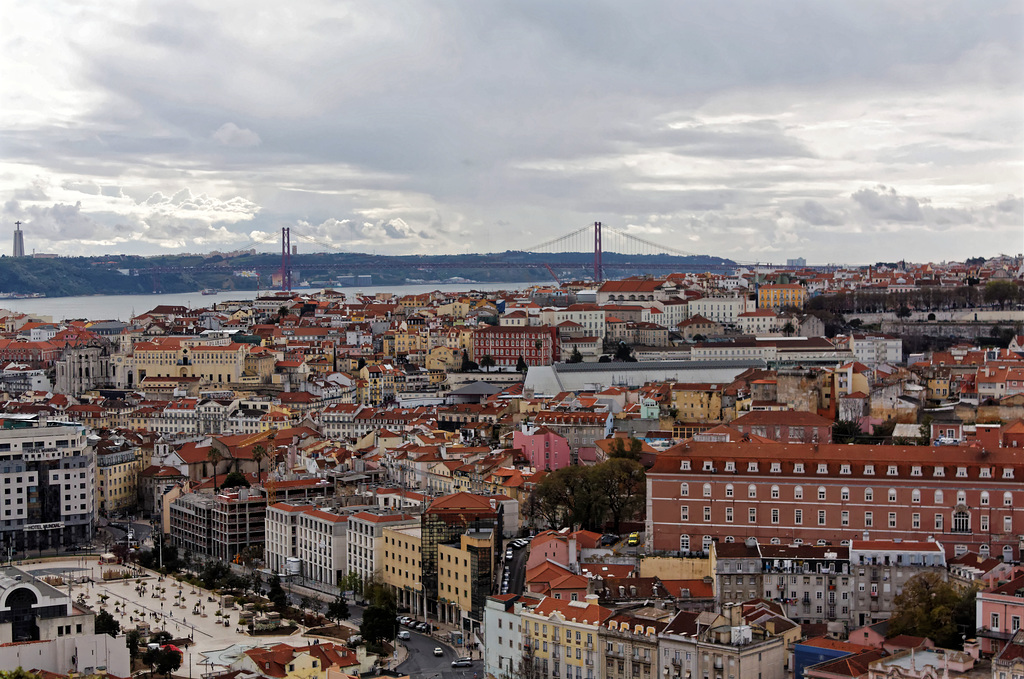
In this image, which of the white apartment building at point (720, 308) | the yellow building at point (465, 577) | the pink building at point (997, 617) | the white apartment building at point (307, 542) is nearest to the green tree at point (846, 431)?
the yellow building at point (465, 577)

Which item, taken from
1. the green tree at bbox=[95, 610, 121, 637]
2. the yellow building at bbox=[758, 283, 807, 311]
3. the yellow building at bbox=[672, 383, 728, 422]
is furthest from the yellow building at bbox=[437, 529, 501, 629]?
the yellow building at bbox=[758, 283, 807, 311]

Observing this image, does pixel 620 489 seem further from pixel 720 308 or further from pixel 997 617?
pixel 720 308

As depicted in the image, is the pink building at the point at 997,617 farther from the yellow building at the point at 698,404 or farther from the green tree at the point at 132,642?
the yellow building at the point at 698,404

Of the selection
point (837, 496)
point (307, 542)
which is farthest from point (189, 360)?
point (837, 496)

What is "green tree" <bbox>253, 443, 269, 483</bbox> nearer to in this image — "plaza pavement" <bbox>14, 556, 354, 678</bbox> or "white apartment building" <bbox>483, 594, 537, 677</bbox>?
"plaza pavement" <bbox>14, 556, 354, 678</bbox>

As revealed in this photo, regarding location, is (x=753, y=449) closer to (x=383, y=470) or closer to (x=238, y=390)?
(x=383, y=470)

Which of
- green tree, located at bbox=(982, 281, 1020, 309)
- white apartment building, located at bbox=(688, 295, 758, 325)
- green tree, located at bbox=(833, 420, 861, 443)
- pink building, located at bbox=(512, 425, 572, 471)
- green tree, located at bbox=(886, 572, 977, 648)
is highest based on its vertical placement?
green tree, located at bbox=(982, 281, 1020, 309)

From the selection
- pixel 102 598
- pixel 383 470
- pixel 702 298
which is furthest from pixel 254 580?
pixel 702 298
